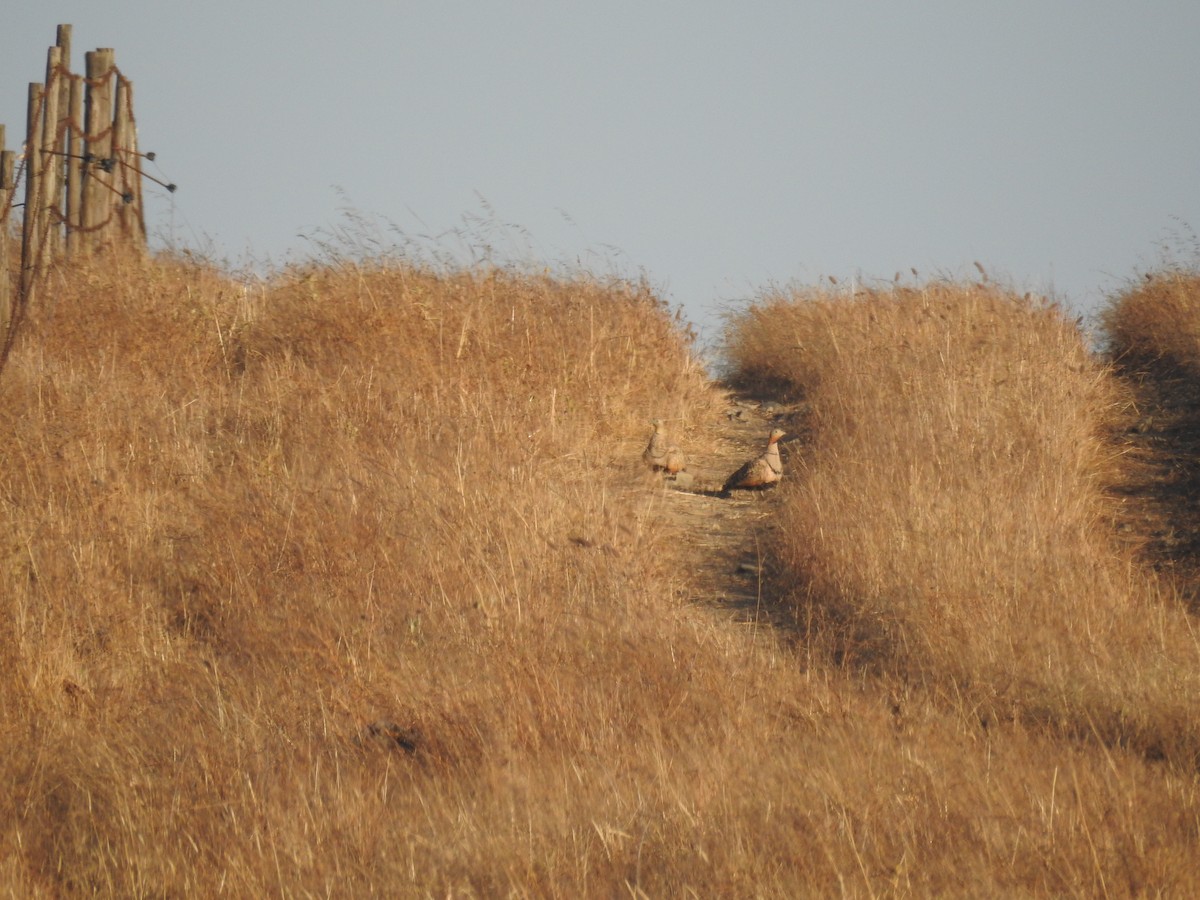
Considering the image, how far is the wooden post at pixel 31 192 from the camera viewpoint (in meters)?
4.92

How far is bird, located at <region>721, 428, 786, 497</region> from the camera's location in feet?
25.0

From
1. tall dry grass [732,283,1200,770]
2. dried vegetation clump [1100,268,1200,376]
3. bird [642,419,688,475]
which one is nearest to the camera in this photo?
tall dry grass [732,283,1200,770]

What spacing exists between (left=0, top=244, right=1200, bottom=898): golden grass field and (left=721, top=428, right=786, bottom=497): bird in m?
0.15

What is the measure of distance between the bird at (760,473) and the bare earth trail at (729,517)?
0.05m

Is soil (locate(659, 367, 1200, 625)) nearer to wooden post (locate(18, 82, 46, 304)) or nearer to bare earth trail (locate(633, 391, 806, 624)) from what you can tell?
bare earth trail (locate(633, 391, 806, 624))

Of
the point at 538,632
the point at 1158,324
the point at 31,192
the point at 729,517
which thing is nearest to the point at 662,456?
the point at 729,517

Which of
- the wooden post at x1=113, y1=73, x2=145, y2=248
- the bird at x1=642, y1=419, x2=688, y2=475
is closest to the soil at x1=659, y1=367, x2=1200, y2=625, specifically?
the bird at x1=642, y1=419, x2=688, y2=475

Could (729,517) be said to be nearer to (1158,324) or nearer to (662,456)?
(662,456)

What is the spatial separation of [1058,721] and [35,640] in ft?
12.8

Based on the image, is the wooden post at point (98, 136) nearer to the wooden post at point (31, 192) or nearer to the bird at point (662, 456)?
the wooden post at point (31, 192)

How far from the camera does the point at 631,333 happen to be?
9664 millimetres

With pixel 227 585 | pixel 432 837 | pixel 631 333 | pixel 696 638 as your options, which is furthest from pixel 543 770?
pixel 631 333

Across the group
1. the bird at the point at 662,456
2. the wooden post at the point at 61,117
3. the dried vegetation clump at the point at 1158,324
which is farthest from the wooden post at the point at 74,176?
the dried vegetation clump at the point at 1158,324

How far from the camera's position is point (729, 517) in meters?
7.25
